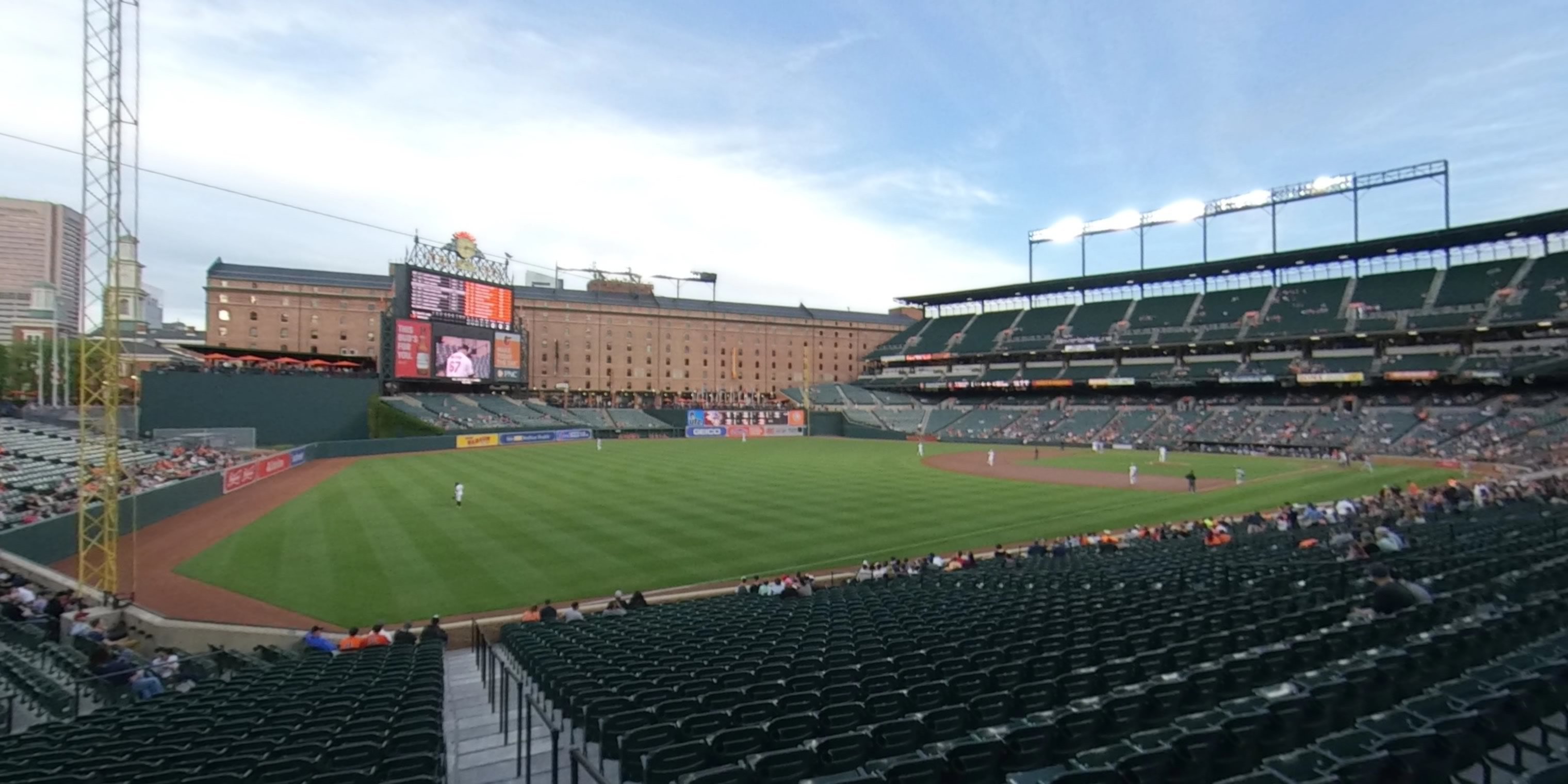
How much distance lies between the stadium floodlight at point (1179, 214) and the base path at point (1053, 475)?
3435 centimetres

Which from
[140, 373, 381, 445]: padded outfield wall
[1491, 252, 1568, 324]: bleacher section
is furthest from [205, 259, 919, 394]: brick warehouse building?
[1491, 252, 1568, 324]: bleacher section

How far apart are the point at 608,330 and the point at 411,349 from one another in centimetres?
4464

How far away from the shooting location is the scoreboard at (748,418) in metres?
85.8

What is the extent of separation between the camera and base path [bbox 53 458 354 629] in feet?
56.0

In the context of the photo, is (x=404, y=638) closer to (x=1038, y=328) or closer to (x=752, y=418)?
(x=752, y=418)

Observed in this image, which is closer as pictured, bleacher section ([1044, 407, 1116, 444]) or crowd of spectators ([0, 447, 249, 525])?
crowd of spectators ([0, 447, 249, 525])

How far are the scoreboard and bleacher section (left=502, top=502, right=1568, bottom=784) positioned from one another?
72484 millimetres

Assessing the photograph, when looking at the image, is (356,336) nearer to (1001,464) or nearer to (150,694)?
(1001,464)

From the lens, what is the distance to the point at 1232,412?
63.8 meters

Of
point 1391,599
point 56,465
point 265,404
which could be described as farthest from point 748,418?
point 1391,599

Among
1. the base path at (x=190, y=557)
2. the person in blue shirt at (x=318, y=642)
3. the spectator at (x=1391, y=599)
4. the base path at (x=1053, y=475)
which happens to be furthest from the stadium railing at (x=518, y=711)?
the base path at (x=1053, y=475)

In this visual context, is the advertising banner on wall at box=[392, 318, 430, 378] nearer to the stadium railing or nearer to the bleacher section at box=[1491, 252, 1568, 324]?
the stadium railing

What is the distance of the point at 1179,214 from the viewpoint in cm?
7350

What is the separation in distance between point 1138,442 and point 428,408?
2455 inches
